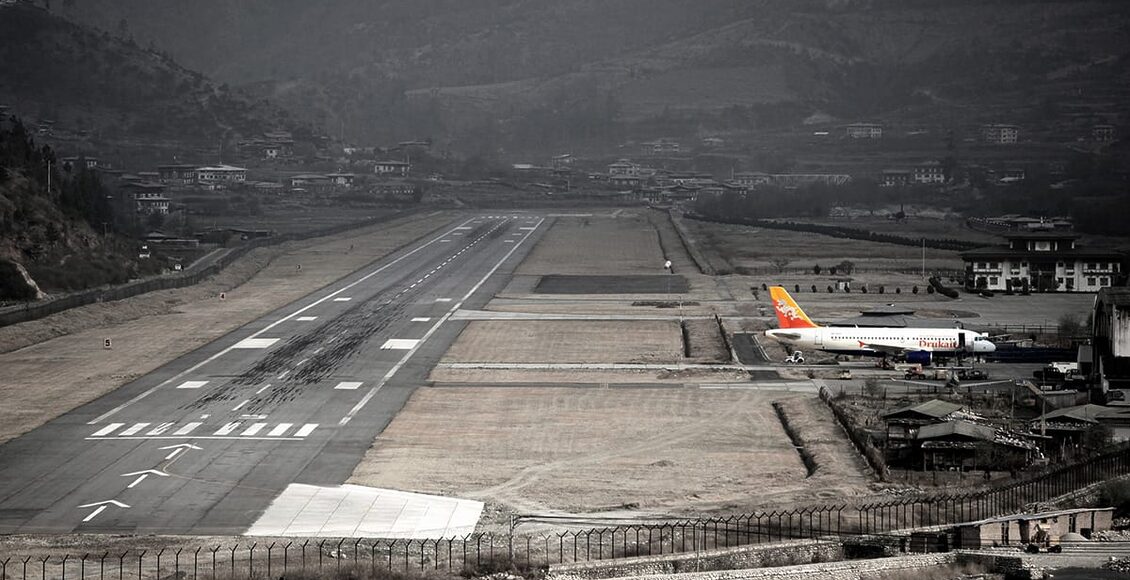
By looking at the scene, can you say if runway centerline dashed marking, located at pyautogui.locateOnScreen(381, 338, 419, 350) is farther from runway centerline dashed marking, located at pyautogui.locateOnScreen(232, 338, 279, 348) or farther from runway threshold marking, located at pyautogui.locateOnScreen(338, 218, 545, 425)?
runway centerline dashed marking, located at pyautogui.locateOnScreen(232, 338, 279, 348)

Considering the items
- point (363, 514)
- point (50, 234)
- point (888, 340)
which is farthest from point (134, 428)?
point (50, 234)

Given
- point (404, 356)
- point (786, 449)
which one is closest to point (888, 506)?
point (786, 449)

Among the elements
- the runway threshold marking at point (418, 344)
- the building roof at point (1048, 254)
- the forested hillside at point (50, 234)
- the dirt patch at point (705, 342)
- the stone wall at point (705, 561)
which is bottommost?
the dirt patch at point (705, 342)

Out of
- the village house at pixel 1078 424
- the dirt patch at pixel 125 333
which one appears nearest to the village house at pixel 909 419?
the village house at pixel 1078 424

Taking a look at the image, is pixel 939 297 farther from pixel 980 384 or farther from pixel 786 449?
pixel 786 449

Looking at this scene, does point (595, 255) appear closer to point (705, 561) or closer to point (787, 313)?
point (787, 313)

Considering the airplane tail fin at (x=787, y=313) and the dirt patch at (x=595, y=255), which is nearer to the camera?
the airplane tail fin at (x=787, y=313)

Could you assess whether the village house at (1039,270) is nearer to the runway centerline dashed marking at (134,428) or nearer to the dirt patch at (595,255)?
the dirt patch at (595,255)
